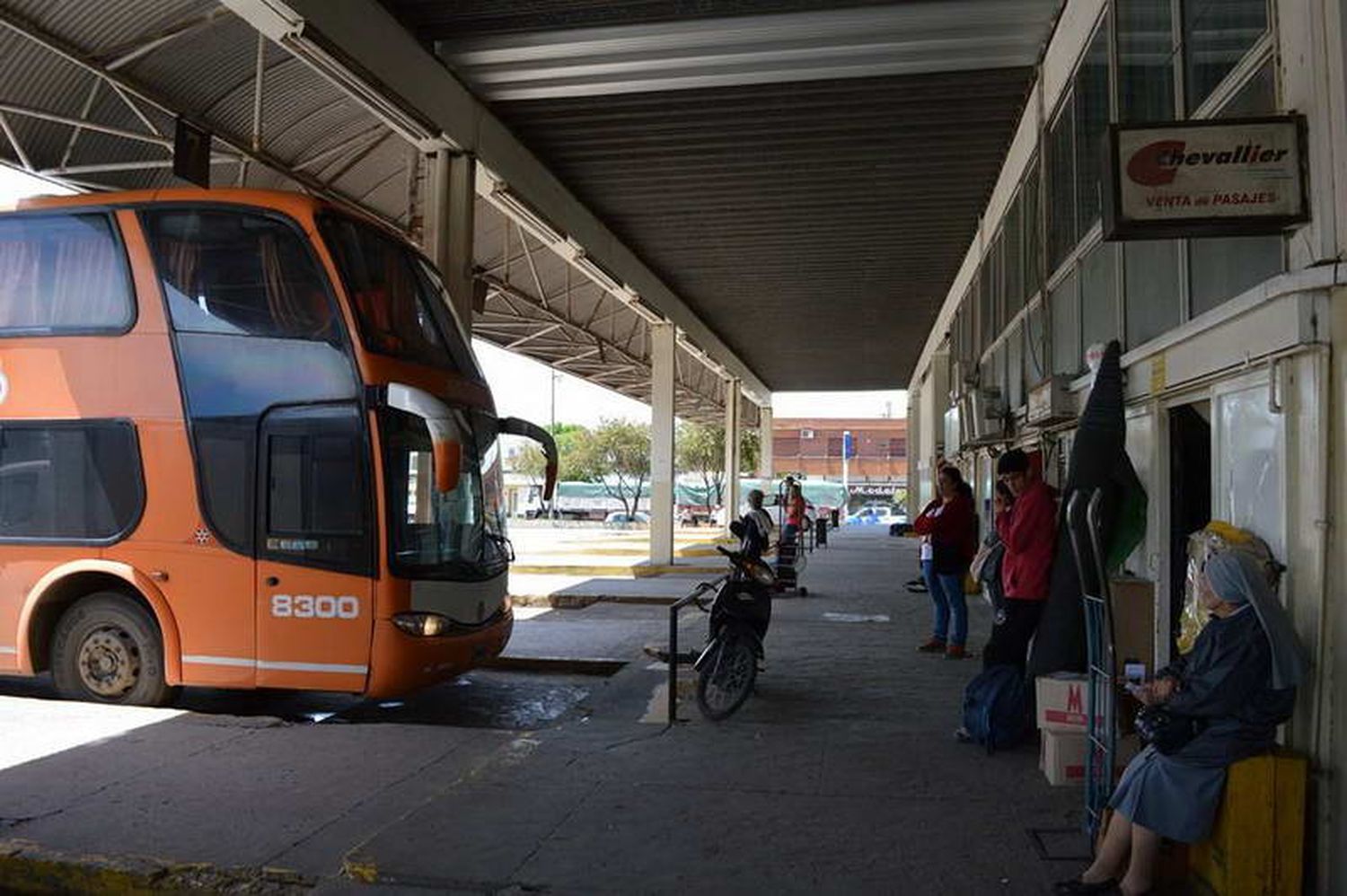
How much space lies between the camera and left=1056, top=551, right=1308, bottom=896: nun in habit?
375cm

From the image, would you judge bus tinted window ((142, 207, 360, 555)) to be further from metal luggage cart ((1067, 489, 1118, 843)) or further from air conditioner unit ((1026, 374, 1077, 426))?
air conditioner unit ((1026, 374, 1077, 426))

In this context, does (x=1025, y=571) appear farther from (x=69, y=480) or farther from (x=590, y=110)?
(x=69, y=480)

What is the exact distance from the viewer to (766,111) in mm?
10820

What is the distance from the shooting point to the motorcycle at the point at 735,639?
7.18 metres

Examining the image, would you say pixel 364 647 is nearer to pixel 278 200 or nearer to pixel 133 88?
pixel 278 200

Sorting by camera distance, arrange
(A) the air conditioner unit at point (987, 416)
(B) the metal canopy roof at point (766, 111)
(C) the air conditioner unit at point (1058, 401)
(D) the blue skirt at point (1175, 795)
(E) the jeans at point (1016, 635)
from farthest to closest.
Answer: (A) the air conditioner unit at point (987, 416), (B) the metal canopy roof at point (766, 111), (C) the air conditioner unit at point (1058, 401), (E) the jeans at point (1016, 635), (D) the blue skirt at point (1175, 795)

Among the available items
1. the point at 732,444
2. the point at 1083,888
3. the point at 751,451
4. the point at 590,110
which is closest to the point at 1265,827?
the point at 1083,888

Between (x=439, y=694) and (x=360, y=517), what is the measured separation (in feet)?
8.22

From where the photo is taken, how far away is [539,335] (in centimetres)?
2292

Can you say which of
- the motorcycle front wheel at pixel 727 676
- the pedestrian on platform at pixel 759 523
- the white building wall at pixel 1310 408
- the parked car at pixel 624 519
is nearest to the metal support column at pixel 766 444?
the parked car at pixel 624 519

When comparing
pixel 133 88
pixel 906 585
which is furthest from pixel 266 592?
pixel 906 585

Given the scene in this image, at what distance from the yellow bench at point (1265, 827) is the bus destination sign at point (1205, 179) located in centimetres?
223

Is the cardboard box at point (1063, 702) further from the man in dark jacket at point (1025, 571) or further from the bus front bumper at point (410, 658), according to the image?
the bus front bumper at point (410, 658)

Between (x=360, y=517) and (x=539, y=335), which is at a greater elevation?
(x=539, y=335)
